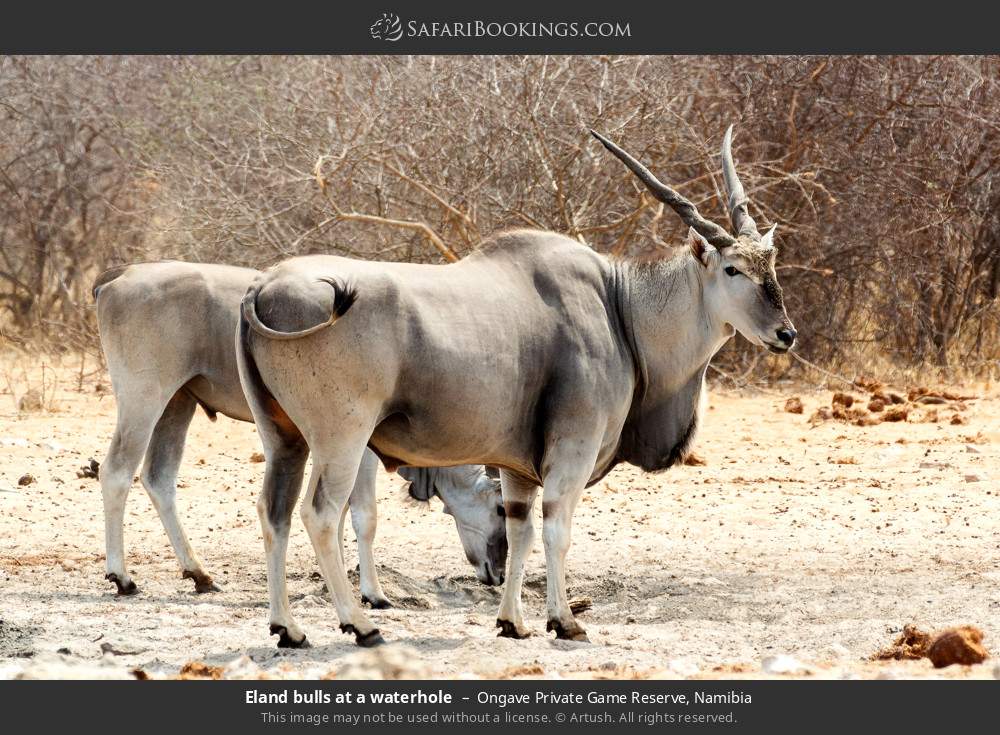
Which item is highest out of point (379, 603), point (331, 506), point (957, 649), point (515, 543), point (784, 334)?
point (784, 334)

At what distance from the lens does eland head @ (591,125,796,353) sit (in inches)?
226

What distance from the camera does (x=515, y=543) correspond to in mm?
5973

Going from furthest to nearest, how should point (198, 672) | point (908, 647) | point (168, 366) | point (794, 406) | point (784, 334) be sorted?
point (794, 406)
point (168, 366)
point (784, 334)
point (908, 647)
point (198, 672)

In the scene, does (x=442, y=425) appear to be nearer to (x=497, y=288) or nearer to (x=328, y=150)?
(x=497, y=288)

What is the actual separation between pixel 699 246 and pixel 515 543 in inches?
55.8

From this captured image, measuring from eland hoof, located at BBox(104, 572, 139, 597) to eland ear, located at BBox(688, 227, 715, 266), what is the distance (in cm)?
298

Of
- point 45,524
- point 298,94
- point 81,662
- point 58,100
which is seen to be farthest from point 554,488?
point 58,100

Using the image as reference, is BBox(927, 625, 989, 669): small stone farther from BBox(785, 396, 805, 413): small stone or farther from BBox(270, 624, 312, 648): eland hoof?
BBox(785, 396, 805, 413): small stone

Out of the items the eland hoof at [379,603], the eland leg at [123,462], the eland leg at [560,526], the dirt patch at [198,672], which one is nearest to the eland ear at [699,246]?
the eland leg at [560,526]

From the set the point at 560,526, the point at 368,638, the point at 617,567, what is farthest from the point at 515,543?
the point at 617,567

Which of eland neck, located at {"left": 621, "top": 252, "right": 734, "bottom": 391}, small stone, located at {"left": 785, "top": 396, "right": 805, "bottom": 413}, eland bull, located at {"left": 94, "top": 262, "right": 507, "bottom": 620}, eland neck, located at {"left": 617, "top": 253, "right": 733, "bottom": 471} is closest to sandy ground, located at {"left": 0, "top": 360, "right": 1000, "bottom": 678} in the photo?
eland bull, located at {"left": 94, "top": 262, "right": 507, "bottom": 620}

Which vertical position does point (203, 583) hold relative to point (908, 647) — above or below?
below

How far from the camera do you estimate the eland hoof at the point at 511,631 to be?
227 inches

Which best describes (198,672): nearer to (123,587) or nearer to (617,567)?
(123,587)
